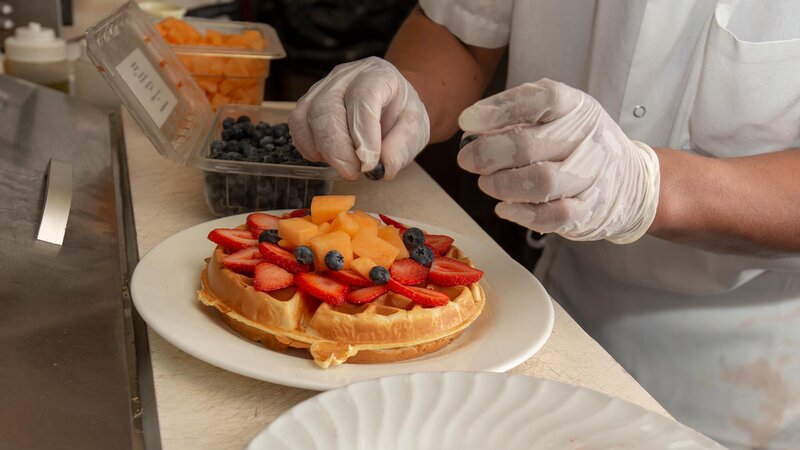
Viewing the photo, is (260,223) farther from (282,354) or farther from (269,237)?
(282,354)

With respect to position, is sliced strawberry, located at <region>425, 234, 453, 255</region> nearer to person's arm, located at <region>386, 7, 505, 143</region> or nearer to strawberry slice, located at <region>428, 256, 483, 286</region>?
strawberry slice, located at <region>428, 256, 483, 286</region>

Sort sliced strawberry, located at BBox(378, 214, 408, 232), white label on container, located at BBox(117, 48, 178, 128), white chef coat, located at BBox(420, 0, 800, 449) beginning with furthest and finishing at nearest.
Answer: white label on container, located at BBox(117, 48, 178, 128), white chef coat, located at BBox(420, 0, 800, 449), sliced strawberry, located at BBox(378, 214, 408, 232)

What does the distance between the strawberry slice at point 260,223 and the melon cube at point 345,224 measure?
0.41ft

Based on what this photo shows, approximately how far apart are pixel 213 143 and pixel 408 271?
543mm

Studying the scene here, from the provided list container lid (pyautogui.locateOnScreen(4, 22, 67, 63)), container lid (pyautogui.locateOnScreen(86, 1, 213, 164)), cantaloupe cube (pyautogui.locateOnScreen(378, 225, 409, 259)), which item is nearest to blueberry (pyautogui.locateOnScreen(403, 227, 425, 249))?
cantaloupe cube (pyautogui.locateOnScreen(378, 225, 409, 259))

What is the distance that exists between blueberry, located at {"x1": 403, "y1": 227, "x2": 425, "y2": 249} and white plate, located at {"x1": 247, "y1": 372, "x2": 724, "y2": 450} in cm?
30

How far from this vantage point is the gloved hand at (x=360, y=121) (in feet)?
4.23

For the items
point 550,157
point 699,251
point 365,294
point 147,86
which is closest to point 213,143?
point 147,86

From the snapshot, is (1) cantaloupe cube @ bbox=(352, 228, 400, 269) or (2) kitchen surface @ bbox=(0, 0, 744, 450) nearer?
(2) kitchen surface @ bbox=(0, 0, 744, 450)

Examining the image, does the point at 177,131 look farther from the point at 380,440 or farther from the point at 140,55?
the point at 380,440

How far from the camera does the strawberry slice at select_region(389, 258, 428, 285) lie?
1.11 m

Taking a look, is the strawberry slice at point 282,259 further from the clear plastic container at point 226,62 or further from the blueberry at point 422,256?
the clear plastic container at point 226,62

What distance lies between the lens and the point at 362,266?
3.58ft

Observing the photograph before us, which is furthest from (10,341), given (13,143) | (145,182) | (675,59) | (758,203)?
(675,59)
